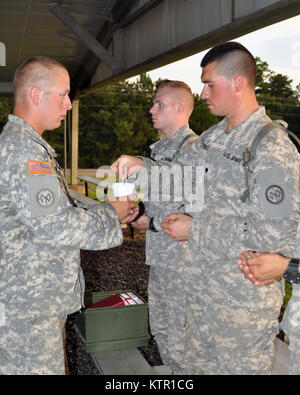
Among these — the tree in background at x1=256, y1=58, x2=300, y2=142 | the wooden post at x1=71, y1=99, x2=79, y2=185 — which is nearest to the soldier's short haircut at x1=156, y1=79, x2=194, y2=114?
the wooden post at x1=71, y1=99, x2=79, y2=185

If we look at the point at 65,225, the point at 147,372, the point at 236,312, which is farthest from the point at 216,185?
the point at 147,372

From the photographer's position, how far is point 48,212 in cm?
198

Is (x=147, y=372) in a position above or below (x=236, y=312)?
below

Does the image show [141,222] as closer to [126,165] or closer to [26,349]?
[126,165]

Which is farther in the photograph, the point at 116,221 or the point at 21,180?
the point at 116,221

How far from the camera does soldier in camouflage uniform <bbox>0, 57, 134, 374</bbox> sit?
6.51 feet

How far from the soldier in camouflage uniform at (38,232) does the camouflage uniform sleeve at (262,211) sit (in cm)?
53

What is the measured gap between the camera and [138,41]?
6793 millimetres

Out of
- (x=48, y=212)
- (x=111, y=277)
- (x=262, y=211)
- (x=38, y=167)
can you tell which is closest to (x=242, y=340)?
(x=262, y=211)

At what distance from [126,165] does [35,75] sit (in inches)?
29.7

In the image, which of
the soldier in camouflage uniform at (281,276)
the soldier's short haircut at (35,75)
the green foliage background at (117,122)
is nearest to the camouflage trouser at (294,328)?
the soldier in camouflage uniform at (281,276)

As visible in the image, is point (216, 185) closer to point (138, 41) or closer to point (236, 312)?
point (236, 312)
